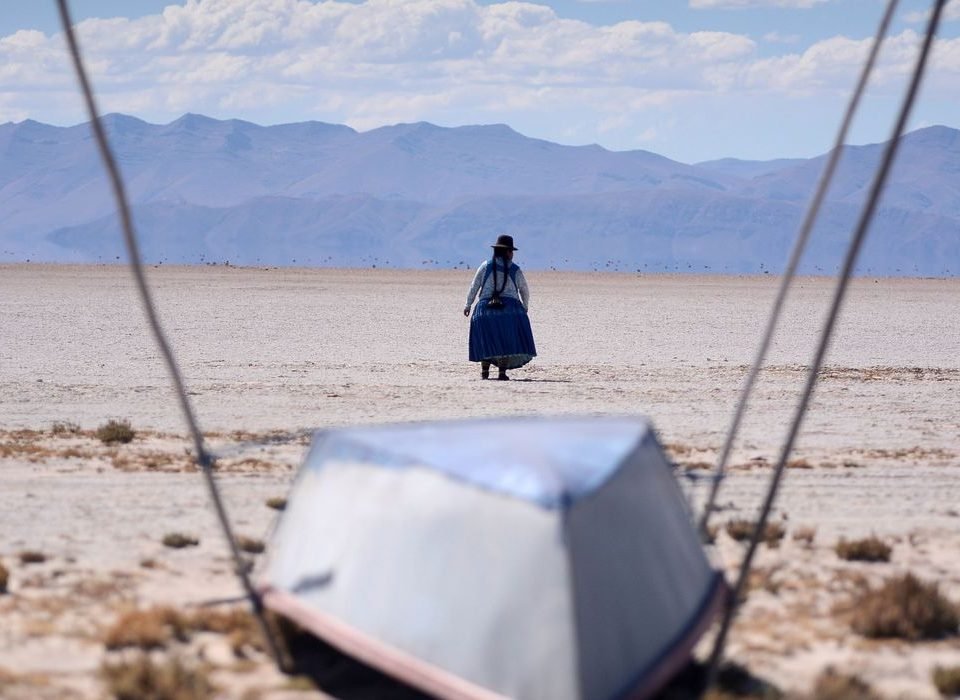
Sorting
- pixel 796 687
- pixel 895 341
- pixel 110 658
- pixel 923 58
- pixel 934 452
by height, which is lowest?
pixel 895 341

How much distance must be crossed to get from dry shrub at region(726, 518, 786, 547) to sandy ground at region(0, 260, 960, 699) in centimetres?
8

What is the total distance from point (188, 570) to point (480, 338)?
33.9ft

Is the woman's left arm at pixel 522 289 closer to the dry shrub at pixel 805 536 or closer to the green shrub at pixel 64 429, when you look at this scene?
the green shrub at pixel 64 429

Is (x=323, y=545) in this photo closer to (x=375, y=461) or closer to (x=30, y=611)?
(x=375, y=461)

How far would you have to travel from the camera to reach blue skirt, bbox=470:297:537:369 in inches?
708

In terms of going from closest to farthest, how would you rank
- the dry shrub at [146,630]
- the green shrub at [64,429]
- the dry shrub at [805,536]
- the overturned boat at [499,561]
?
1. the overturned boat at [499,561]
2. the dry shrub at [146,630]
3. the dry shrub at [805,536]
4. the green shrub at [64,429]

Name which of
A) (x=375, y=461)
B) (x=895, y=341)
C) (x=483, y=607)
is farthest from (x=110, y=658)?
(x=895, y=341)

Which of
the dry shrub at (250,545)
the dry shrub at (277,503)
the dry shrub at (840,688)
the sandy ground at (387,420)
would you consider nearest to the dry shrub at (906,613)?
the sandy ground at (387,420)

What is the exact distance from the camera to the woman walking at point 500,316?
1783 cm

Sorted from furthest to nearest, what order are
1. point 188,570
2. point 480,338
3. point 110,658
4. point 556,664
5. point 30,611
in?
point 480,338
point 188,570
point 30,611
point 110,658
point 556,664

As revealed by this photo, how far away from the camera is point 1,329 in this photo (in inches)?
1167

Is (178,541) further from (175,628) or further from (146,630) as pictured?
(146,630)

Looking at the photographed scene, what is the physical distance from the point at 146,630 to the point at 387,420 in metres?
8.16

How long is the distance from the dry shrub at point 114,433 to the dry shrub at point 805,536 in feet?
21.0
